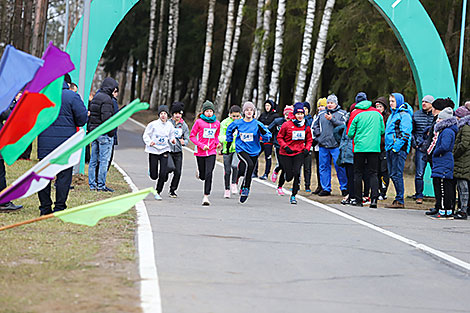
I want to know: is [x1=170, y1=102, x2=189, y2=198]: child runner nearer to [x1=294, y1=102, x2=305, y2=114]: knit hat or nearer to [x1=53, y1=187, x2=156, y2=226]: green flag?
[x1=294, y1=102, x2=305, y2=114]: knit hat

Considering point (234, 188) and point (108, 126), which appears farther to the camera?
point (234, 188)

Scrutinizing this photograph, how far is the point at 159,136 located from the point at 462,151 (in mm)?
5018

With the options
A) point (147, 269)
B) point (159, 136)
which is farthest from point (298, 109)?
point (147, 269)

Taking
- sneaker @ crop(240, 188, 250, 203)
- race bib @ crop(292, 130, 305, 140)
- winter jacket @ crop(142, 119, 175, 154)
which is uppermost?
race bib @ crop(292, 130, 305, 140)

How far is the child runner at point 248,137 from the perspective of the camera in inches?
523

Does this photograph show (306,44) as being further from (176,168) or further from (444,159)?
(444,159)

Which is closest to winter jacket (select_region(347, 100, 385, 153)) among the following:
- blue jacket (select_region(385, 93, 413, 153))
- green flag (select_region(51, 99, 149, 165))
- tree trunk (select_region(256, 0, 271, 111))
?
blue jacket (select_region(385, 93, 413, 153))

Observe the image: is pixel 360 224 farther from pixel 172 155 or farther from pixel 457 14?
pixel 457 14

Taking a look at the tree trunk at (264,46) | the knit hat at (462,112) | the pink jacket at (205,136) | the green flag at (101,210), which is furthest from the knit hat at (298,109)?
the tree trunk at (264,46)

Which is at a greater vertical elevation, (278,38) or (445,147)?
(278,38)

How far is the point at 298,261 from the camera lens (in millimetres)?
7707

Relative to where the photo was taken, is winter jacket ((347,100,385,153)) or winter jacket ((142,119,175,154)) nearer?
winter jacket ((142,119,175,154))

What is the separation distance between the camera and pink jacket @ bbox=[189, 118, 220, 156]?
13062mm

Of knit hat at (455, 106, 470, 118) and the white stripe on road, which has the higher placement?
knit hat at (455, 106, 470, 118)
